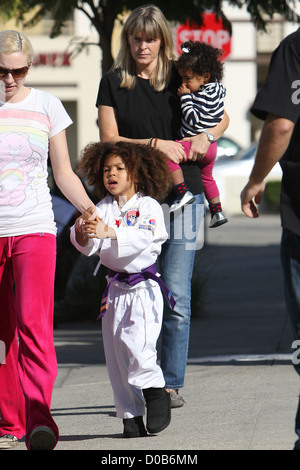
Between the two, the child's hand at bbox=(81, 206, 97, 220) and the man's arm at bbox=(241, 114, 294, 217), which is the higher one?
the man's arm at bbox=(241, 114, 294, 217)

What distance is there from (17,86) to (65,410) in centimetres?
207

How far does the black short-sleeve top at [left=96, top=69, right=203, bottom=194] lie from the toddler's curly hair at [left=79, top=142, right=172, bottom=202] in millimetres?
236

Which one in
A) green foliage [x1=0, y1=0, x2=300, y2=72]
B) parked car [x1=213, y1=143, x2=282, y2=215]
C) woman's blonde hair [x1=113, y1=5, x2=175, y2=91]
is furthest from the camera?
parked car [x1=213, y1=143, x2=282, y2=215]

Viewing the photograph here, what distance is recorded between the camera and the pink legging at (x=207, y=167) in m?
5.37

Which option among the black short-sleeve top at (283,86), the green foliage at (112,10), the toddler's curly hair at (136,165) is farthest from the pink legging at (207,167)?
the green foliage at (112,10)

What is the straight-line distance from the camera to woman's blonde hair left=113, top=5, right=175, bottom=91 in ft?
17.2

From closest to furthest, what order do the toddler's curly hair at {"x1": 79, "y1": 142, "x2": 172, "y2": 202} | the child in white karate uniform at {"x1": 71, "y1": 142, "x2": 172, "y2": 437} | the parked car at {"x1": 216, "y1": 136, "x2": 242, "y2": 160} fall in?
the child in white karate uniform at {"x1": 71, "y1": 142, "x2": 172, "y2": 437} → the toddler's curly hair at {"x1": 79, "y1": 142, "x2": 172, "y2": 202} → the parked car at {"x1": 216, "y1": 136, "x2": 242, "y2": 160}

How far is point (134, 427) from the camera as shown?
16.1ft

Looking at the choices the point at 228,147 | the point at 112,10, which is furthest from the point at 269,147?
the point at 228,147

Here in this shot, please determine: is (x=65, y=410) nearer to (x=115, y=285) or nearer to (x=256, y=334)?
(x=115, y=285)

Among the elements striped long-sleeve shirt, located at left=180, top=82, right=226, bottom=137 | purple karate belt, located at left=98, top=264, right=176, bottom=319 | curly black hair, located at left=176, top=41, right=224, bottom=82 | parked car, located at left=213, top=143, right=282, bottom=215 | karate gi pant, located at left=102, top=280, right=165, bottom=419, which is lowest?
parked car, located at left=213, top=143, right=282, bottom=215

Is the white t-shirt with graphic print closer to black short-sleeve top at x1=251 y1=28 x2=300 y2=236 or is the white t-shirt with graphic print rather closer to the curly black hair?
the curly black hair

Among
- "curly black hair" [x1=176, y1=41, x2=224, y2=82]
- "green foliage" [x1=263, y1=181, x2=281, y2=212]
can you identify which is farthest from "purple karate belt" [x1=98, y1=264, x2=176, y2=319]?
"green foliage" [x1=263, y1=181, x2=281, y2=212]
